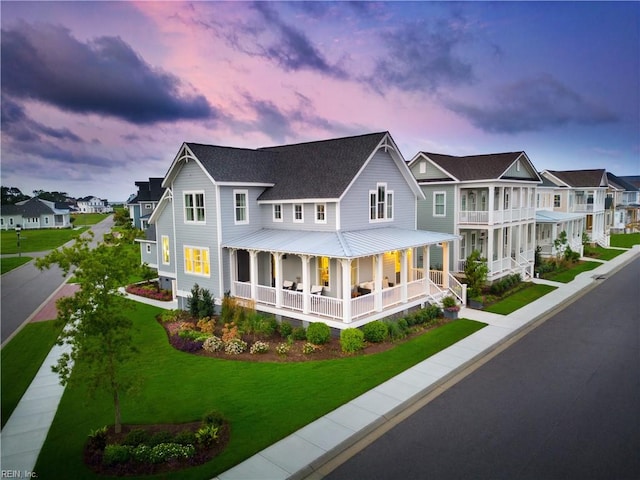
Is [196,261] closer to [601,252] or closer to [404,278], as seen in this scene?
[404,278]

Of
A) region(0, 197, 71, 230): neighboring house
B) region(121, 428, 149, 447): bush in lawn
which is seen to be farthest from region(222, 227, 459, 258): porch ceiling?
region(0, 197, 71, 230): neighboring house

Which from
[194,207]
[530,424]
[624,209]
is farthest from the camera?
[624,209]

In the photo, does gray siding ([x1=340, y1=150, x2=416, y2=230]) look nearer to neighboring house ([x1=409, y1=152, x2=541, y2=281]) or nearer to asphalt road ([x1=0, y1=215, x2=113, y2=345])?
neighboring house ([x1=409, y1=152, x2=541, y2=281])

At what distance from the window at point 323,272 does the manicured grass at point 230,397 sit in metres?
5.62

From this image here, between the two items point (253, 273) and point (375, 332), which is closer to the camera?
point (375, 332)

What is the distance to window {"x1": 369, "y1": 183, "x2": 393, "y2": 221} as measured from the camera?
2222 cm

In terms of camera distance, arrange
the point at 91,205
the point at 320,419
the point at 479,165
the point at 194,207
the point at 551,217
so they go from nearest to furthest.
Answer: the point at 320,419 → the point at 194,207 → the point at 479,165 → the point at 551,217 → the point at 91,205

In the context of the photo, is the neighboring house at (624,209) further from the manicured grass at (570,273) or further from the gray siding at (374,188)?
the gray siding at (374,188)

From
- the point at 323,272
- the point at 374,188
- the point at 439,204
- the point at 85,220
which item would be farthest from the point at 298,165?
the point at 85,220

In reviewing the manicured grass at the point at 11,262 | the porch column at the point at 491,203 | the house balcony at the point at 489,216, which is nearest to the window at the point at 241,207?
the house balcony at the point at 489,216

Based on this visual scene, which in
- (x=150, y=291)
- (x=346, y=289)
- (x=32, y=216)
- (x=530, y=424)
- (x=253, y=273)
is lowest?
(x=530, y=424)

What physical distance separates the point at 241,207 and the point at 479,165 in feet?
57.8

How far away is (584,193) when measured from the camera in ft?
158

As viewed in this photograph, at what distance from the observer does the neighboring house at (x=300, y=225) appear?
19.6 meters
